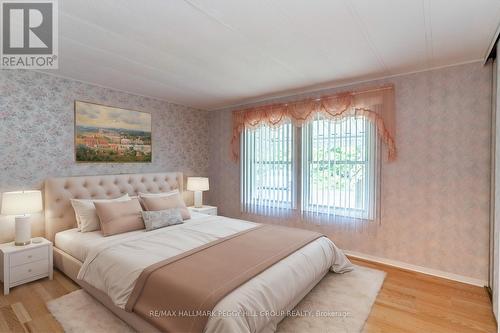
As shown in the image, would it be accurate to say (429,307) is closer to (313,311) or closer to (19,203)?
(313,311)

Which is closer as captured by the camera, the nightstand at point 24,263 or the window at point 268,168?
the nightstand at point 24,263

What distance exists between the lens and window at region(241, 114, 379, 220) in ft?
10.9

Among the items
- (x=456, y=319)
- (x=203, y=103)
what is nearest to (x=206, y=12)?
(x=203, y=103)

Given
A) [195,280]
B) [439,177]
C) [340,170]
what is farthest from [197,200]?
[439,177]

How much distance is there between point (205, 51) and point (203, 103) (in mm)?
2102

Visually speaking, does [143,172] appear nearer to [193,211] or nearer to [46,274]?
[193,211]

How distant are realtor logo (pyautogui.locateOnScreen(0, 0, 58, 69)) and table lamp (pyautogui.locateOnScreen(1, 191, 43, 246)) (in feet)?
4.62

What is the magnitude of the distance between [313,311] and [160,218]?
202 centimetres

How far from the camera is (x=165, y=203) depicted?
3359mm

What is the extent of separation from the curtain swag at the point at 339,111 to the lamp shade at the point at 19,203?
10.1 ft

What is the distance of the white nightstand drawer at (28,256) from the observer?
2467 mm

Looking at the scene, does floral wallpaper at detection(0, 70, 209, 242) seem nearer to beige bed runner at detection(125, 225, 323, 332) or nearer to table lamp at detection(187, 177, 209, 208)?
table lamp at detection(187, 177, 209, 208)

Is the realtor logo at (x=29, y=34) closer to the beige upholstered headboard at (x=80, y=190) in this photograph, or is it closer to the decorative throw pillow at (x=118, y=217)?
the beige upholstered headboard at (x=80, y=190)

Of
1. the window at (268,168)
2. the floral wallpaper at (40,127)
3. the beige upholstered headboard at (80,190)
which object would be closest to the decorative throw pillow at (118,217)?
the beige upholstered headboard at (80,190)
